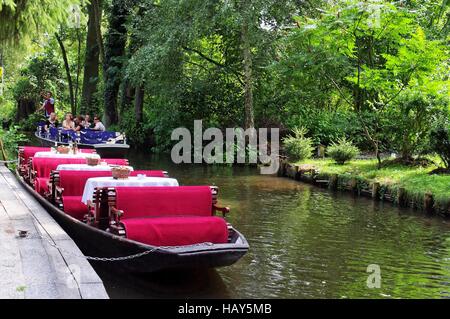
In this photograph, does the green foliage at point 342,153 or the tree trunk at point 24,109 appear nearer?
the green foliage at point 342,153

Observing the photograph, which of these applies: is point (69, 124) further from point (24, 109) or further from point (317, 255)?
point (24, 109)

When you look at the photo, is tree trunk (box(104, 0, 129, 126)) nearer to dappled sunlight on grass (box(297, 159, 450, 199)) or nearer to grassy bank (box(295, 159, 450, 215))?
dappled sunlight on grass (box(297, 159, 450, 199))

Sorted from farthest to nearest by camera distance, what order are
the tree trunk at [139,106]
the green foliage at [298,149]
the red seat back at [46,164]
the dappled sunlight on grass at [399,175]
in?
1. the tree trunk at [139,106]
2. the green foliage at [298,149]
3. the dappled sunlight on grass at [399,175]
4. the red seat back at [46,164]

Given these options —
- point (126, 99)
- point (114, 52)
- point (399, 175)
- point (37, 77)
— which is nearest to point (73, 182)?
point (399, 175)

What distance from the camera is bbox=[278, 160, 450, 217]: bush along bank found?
13867 millimetres

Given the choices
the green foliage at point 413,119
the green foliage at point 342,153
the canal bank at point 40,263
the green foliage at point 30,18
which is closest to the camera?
the canal bank at point 40,263

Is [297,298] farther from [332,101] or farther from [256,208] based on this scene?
[332,101]

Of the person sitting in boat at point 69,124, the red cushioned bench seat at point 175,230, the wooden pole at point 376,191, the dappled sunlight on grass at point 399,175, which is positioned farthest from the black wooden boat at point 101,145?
the red cushioned bench seat at point 175,230

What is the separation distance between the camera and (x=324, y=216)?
42.4ft

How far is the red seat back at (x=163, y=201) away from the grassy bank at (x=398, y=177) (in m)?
7.37

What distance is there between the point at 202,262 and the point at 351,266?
9.46 ft

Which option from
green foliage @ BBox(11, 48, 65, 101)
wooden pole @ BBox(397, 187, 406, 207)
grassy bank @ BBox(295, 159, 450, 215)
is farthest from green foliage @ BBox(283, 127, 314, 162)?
green foliage @ BBox(11, 48, 65, 101)

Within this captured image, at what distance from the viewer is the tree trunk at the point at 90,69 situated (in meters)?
38.6

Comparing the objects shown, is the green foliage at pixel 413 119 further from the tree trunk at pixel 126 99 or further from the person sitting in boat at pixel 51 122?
the tree trunk at pixel 126 99
